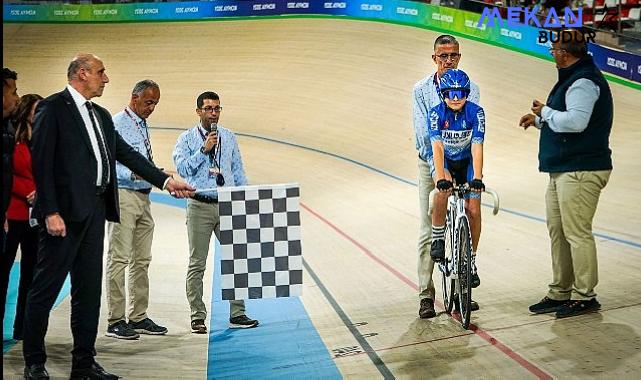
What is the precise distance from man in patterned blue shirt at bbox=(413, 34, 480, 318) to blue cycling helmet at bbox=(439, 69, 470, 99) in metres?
0.28

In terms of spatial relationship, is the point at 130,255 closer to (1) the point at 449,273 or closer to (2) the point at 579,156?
(1) the point at 449,273

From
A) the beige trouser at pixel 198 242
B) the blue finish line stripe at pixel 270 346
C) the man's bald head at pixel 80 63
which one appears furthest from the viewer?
the beige trouser at pixel 198 242

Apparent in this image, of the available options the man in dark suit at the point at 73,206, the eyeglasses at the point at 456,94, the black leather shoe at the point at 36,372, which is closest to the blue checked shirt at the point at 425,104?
the eyeglasses at the point at 456,94

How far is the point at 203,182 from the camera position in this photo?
5316 millimetres

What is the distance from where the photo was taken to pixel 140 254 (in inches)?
205

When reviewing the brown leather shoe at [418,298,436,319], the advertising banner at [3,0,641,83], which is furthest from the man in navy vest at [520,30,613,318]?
the advertising banner at [3,0,641,83]

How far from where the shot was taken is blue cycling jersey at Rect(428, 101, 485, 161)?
497 centimetres

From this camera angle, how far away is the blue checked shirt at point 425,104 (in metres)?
5.29

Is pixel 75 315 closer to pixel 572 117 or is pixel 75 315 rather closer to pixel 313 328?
pixel 313 328

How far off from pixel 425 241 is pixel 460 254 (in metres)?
0.45

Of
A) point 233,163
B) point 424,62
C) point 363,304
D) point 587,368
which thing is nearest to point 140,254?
point 233,163

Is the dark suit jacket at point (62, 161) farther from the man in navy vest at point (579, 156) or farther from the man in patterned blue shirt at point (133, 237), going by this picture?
the man in navy vest at point (579, 156)

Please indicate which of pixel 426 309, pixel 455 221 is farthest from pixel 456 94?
pixel 426 309

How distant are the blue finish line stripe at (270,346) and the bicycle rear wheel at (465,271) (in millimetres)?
823
